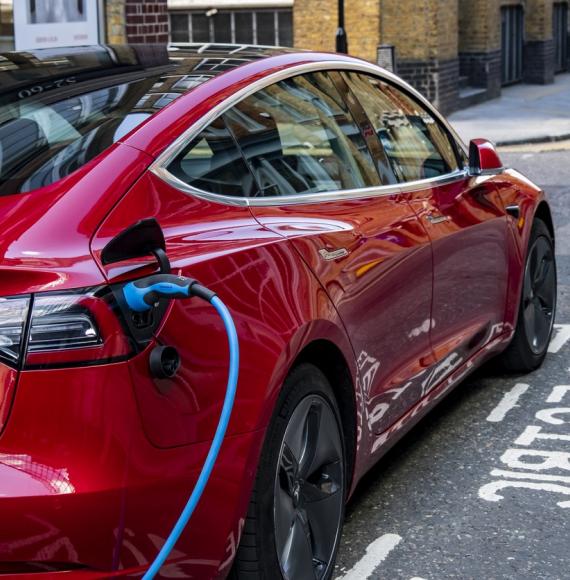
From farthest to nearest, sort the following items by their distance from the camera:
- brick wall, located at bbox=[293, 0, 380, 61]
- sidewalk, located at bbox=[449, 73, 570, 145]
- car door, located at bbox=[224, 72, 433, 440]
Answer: brick wall, located at bbox=[293, 0, 380, 61] → sidewalk, located at bbox=[449, 73, 570, 145] → car door, located at bbox=[224, 72, 433, 440]

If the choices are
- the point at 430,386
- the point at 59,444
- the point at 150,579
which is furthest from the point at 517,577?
the point at 59,444

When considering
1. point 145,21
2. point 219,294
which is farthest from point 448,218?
point 145,21

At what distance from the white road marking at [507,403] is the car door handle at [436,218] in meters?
→ 1.16

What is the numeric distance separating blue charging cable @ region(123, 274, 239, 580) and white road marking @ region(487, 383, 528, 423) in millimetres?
2834

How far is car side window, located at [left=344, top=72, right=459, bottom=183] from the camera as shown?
15.9ft

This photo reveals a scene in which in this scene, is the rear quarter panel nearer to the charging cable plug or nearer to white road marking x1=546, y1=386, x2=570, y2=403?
white road marking x1=546, y1=386, x2=570, y2=403

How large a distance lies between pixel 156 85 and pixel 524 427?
262 cm

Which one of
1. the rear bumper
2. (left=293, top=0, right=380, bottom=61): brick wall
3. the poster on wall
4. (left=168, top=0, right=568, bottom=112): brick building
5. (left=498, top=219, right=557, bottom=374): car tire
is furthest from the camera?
(left=168, top=0, right=568, bottom=112): brick building

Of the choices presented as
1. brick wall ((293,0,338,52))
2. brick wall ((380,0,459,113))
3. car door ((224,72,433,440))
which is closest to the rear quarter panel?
car door ((224,72,433,440))

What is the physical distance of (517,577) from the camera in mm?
4098

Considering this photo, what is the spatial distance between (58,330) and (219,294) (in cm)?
50

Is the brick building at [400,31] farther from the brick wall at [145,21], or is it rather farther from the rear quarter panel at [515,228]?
the rear quarter panel at [515,228]

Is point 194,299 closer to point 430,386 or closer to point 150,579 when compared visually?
point 150,579

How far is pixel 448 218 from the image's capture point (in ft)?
16.7
